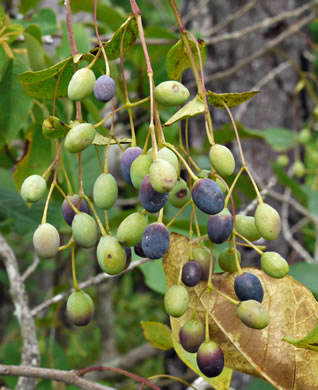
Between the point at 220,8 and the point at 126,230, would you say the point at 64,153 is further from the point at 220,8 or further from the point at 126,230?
the point at 220,8

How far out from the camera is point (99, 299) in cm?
224

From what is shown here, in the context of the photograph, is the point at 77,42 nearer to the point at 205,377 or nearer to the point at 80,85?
the point at 80,85

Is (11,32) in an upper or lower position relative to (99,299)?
upper

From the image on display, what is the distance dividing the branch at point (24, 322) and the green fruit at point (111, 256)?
0.41 m

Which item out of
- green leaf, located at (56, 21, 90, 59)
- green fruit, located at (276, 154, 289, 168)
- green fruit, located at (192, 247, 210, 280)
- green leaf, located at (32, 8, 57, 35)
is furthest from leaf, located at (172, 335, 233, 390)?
green fruit, located at (276, 154, 289, 168)

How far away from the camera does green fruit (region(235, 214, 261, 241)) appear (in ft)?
1.98

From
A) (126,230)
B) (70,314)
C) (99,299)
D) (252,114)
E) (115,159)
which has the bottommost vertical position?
(99,299)

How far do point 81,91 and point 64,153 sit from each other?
0.34 meters

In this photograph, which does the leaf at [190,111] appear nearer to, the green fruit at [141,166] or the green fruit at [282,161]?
the green fruit at [141,166]

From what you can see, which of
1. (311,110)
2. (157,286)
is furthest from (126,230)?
(311,110)

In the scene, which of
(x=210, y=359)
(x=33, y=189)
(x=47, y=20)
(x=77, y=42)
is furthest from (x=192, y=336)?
(x=47, y=20)

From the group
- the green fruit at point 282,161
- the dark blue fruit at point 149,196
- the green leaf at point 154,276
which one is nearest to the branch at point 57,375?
the dark blue fruit at point 149,196

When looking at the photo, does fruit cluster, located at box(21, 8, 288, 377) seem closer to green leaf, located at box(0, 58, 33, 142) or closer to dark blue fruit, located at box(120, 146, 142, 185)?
dark blue fruit, located at box(120, 146, 142, 185)

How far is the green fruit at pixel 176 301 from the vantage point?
21.8 inches
